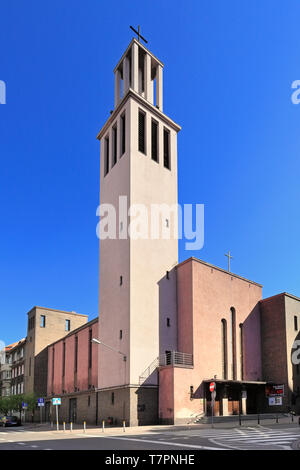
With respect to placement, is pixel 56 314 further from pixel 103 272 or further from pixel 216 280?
pixel 216 280

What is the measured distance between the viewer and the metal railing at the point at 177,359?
3691cm

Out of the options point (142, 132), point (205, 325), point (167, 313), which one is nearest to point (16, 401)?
point (167, 313)

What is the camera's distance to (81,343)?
2026 inches

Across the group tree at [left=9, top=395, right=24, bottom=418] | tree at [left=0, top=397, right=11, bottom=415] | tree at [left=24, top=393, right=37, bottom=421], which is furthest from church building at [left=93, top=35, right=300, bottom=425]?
tree at [left=0, top=397, right=11, bottom=415]

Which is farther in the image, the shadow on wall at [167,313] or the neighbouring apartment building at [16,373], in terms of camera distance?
the neighbouring apartment building at [16,373]

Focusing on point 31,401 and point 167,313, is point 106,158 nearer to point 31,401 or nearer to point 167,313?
point 167,313

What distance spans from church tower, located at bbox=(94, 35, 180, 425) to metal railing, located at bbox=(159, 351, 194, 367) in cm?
56

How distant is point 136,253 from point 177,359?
9.71 m

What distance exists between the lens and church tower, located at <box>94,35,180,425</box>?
1415 inches

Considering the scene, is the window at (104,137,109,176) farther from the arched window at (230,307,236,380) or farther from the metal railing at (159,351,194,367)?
the metal railing at (159,351,194,367)

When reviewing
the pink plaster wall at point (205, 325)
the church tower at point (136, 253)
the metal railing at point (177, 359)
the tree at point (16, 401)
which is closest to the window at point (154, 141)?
the church tower at point (136, 253)

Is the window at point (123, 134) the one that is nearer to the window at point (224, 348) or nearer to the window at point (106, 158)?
the window at point (106, 158)

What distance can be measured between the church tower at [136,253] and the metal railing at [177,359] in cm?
56

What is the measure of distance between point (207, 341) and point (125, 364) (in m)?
7.63
